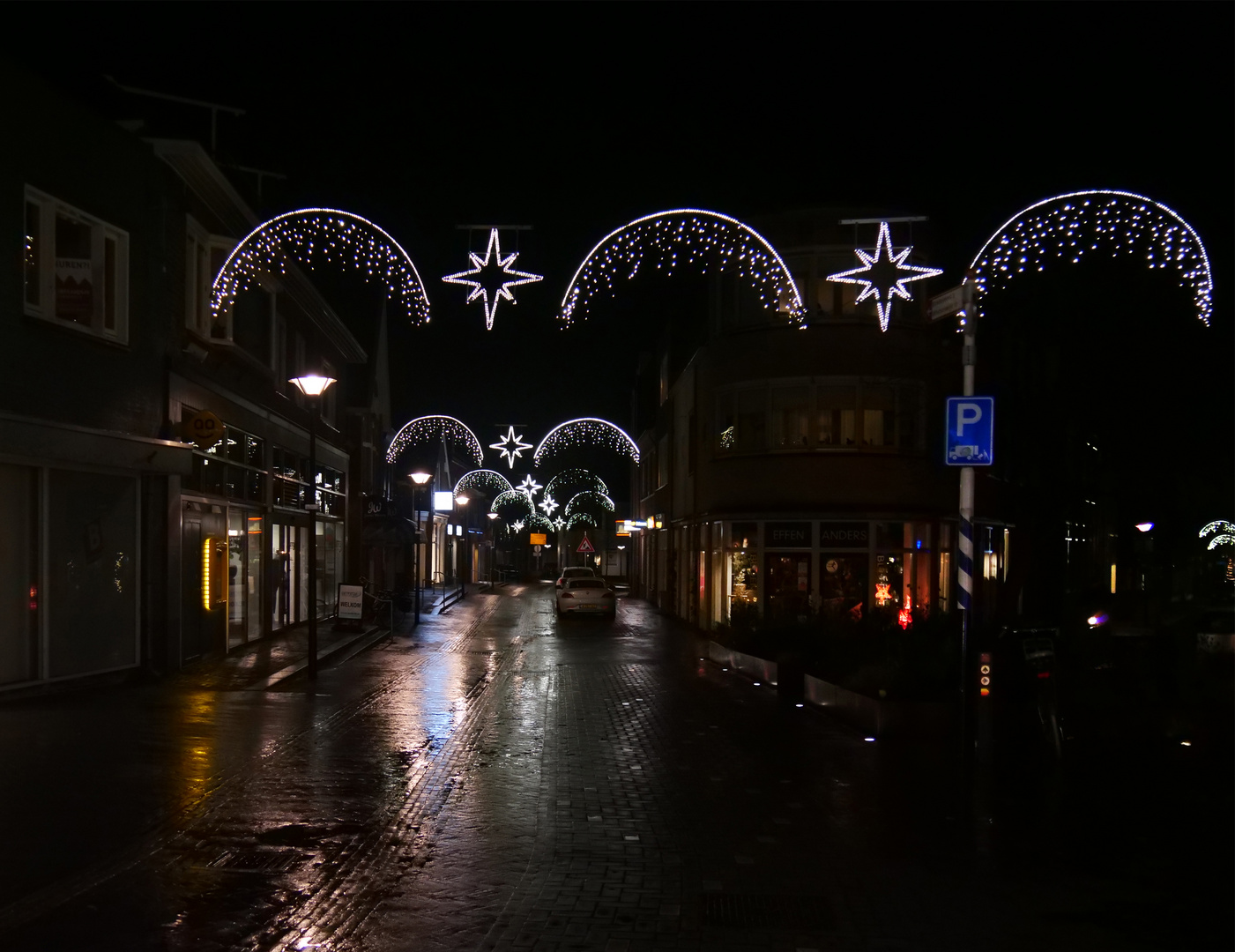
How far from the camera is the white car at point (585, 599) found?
127ft

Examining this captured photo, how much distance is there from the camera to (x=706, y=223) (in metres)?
15.1

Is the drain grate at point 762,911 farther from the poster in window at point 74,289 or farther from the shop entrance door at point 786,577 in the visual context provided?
the shop entrance door at point 786,577

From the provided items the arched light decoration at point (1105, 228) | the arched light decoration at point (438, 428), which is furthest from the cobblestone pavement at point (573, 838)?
the arched light decoration at point (438, 428)

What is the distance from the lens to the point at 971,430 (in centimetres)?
1149

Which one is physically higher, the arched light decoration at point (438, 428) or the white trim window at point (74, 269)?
the white trim window at point (74, 269)

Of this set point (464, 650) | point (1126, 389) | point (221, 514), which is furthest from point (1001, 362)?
point (221, 514)

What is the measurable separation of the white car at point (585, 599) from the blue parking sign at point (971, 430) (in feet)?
90.8

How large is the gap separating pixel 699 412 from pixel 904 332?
21.7 feet

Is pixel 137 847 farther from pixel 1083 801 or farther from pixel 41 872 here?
pixel 1083 801

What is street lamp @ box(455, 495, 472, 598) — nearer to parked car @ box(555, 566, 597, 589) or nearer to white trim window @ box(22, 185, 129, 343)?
parked car @ box(555, 566, 597, 589)

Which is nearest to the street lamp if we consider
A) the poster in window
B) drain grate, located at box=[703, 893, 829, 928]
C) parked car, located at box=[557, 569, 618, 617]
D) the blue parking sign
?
parked car, located at box=[557, 569, 618, 617]

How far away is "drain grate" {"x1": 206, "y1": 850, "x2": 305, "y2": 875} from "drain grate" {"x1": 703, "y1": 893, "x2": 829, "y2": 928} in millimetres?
2743

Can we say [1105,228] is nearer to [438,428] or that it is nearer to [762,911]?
[762,911]

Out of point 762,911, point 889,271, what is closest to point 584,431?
point 889,271
